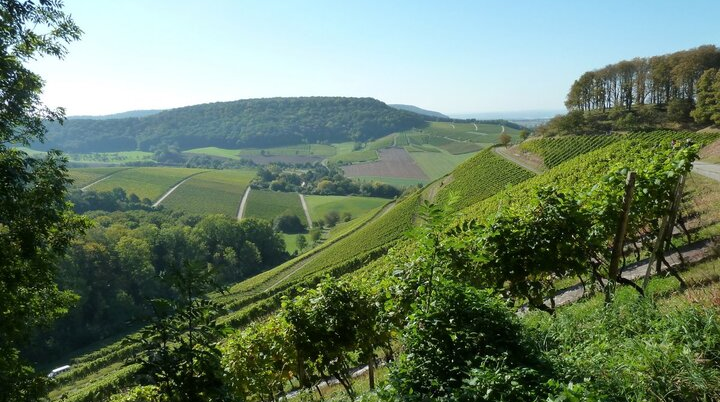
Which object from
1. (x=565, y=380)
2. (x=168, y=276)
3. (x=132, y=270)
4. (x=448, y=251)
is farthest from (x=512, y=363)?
(x=132, y=270)

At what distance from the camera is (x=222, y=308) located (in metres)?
4.04

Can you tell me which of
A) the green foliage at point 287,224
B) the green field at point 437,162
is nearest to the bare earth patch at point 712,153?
the green foliage at point 287,224

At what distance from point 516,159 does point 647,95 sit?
40695 millimetres

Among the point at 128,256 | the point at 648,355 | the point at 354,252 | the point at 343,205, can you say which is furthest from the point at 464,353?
the point at 343,205

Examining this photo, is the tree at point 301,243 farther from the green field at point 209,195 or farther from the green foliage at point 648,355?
the green foliage at point 648,355

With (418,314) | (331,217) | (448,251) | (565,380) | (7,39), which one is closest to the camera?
(565,380)

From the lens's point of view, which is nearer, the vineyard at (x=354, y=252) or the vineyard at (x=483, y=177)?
the vineyard at (x=354, y=252)

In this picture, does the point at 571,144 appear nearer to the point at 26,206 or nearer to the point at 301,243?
the point at 301,243

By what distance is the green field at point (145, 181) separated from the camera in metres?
142

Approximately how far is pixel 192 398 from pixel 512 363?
306cm

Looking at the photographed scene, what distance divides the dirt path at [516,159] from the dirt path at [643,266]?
180 ft

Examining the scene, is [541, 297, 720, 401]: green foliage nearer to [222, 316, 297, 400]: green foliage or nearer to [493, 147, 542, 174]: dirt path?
[222, 316, 297, 400]: green foliage

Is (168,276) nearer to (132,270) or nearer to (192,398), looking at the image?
(192,398)

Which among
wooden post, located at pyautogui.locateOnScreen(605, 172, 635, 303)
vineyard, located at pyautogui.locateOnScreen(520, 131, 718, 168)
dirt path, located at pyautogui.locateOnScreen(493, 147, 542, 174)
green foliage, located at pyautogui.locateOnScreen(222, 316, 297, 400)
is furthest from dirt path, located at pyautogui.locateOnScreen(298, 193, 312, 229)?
wooden post, located at pyautogui.locateOnScreen(605, 172, 635, 303)
